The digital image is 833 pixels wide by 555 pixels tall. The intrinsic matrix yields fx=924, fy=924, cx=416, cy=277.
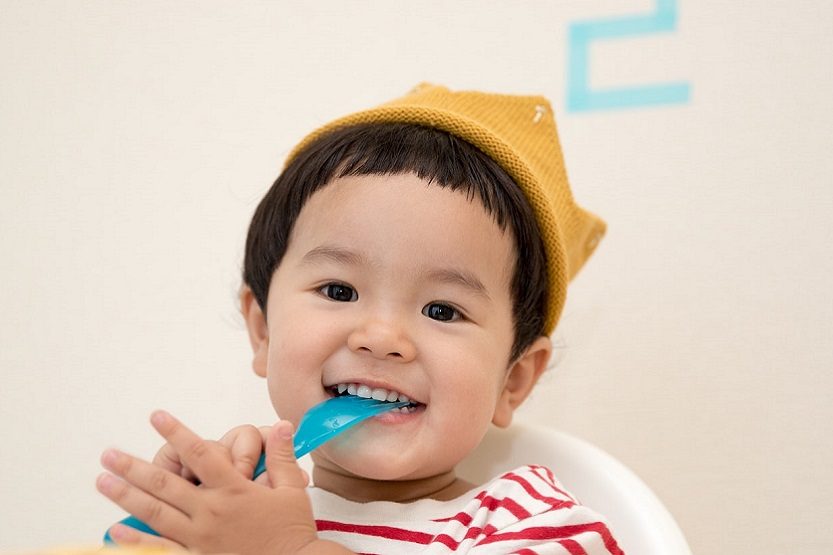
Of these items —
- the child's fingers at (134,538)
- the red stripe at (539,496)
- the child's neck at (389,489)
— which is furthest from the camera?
the child's neck at (389,489)

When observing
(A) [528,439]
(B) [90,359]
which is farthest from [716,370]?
(B) [90,359]

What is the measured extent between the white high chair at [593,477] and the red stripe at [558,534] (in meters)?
0.06

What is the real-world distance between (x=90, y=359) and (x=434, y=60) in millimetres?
682

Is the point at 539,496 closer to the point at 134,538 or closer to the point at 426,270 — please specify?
the point at 426,270

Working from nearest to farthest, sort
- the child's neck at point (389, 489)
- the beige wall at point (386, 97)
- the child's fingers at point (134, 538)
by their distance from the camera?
the child's fingers at point (134, 538) < the child's neck at point (389, 489) < the beige wall at point (386, 97)

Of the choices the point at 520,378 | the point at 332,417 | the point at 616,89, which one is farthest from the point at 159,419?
the point at 616,89

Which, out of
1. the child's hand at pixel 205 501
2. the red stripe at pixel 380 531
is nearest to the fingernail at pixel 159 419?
the child's hand at pixel 205 501

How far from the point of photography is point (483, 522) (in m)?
0.75

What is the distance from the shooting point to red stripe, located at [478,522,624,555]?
688 mm

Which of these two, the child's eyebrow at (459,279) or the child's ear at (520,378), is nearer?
the child's eyebrow at (459,279)

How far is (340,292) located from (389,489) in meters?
0.19

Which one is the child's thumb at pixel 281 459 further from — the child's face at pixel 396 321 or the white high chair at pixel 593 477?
A: the white high chair at pixel 593 477

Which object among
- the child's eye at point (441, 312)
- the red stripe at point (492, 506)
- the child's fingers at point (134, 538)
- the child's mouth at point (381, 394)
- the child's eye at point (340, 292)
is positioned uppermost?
the child's eye at point (340, 292)

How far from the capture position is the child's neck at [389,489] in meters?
0.84
